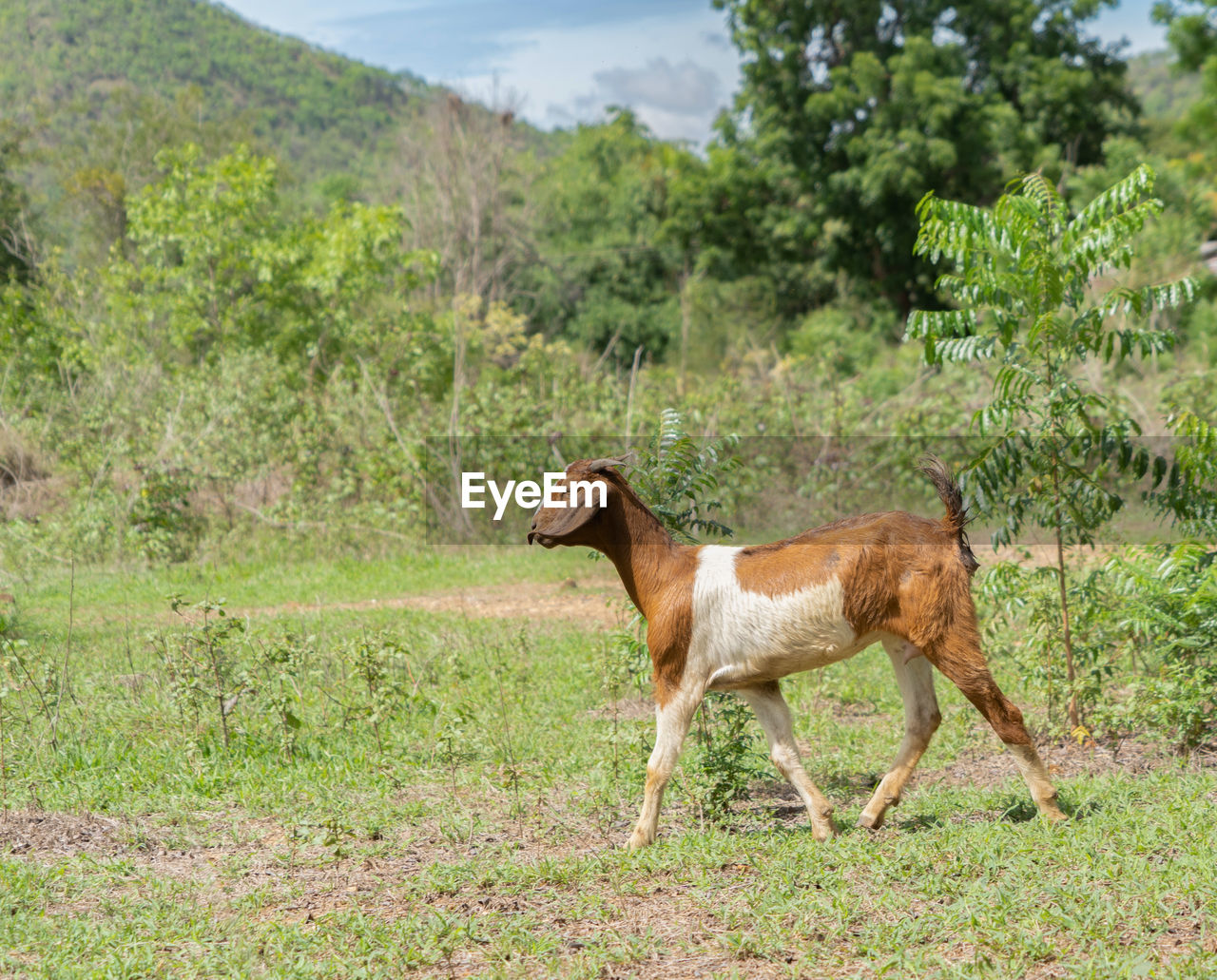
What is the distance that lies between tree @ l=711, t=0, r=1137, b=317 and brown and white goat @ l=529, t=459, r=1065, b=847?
20932 millimetres

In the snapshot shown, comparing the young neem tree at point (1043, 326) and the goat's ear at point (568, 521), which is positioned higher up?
the young neem tree at point (1043, 326)

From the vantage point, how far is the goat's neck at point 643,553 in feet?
15.5

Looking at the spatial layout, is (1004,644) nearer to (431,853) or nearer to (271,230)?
(431,853)

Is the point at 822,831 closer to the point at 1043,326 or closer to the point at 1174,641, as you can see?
the point at 1174,641

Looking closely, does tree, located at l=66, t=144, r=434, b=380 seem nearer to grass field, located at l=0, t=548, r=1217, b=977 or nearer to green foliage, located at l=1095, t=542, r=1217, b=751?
grass field, located at l=0, t=548, r=1217, b=977

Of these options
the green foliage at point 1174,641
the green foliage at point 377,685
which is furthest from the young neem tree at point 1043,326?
the green foliage at point 377,685

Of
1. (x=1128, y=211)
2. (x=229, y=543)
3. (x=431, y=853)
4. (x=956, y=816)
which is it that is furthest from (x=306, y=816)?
(x=229, y=543)

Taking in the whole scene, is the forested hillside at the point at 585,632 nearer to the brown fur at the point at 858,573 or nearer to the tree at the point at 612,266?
the brown fur at the point at 858,573

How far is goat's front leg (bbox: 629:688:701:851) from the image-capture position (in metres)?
4.58

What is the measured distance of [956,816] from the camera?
496 cm

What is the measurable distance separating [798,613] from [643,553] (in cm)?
72

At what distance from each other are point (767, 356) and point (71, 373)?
48.3 feet

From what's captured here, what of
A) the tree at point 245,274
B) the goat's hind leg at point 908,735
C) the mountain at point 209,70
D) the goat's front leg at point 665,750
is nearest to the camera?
the goat's front leg at point 665,750

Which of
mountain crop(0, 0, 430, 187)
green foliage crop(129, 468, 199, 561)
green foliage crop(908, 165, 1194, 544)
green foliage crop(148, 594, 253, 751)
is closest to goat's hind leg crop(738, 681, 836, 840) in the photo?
green foliage crop(908, 165, 1194, 544)
